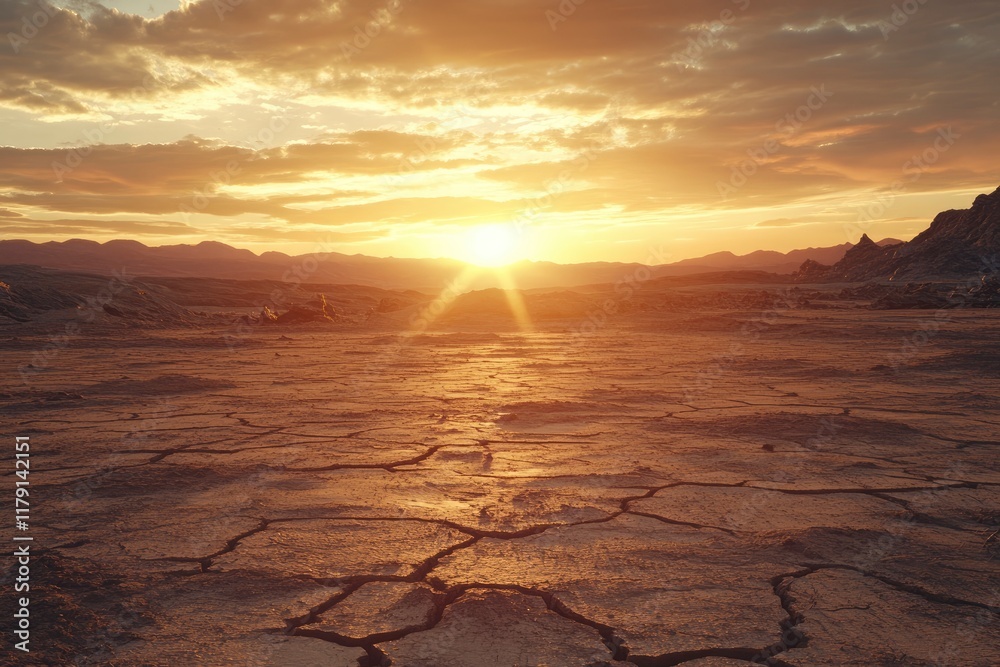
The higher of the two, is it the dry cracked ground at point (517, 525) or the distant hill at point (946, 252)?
the distant hill at point (946, 252)

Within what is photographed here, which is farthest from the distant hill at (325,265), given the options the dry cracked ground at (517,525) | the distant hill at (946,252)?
the dry cracked ground at (517,525)

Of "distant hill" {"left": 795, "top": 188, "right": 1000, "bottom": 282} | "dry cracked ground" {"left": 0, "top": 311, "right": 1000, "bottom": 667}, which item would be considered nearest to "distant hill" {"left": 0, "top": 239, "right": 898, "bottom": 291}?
"distant hill" {"left": 795, "top": 188, "right": 1000, "bottom": 282}

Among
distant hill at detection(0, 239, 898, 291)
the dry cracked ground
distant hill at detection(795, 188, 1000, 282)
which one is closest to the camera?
the dry cracked ground

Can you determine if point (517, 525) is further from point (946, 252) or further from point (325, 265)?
point (325, 265)

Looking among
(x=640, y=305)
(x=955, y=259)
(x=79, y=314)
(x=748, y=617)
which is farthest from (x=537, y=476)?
(x=955, y=259)

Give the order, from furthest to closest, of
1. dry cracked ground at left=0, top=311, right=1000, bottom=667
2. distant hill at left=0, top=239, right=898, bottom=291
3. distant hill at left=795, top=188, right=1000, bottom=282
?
distant hill at left=0, top=239, right=898, bottom=291, distant hill at left=795, top=188, right=1000, bottom=282, dry cracked ground at left=0, top=311, right=1000, bottom=667

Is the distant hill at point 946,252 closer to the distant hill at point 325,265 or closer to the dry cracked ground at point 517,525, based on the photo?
the dry cracked ground at point 517,525

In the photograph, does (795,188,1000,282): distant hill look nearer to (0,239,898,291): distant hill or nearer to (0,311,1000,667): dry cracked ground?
(0,311,1000,667): dry cracked ground
